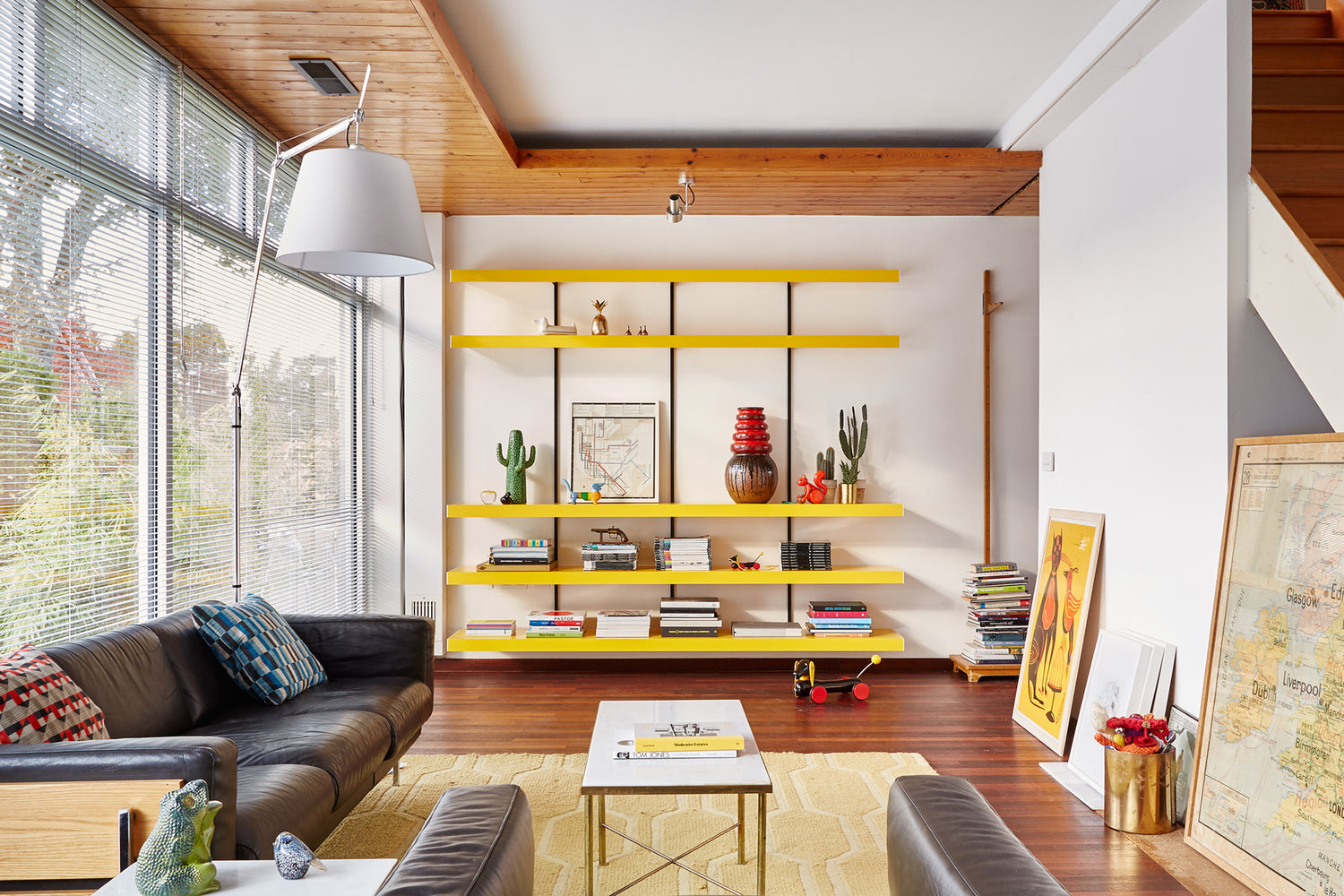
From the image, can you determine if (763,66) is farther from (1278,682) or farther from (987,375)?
(1278,682)

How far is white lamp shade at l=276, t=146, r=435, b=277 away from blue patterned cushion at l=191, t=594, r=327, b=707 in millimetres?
1273

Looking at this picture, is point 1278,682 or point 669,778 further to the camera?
point 1278,682

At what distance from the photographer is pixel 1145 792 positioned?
2.71m

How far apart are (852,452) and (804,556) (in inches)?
26.7

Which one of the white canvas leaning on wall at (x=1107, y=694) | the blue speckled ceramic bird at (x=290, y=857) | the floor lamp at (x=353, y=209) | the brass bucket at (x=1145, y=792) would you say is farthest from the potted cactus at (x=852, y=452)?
the blue speckled ceramic bird at (x=290, y=857)

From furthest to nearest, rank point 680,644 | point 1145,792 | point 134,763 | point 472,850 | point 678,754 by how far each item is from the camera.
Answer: point 680,644 → point 1145,792 → point 678,754 → point 134,763 → point 472,850

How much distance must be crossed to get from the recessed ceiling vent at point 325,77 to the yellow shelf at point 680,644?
2.88 meters

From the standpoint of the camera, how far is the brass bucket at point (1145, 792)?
2717 mm

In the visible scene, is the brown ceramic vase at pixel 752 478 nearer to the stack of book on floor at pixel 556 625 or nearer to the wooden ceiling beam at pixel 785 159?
the stack of book on floor at pixel 556 625

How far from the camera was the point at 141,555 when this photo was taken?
281 centimetres

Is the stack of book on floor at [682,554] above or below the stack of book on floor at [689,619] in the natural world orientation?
above

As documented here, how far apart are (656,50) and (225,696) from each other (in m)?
2.97

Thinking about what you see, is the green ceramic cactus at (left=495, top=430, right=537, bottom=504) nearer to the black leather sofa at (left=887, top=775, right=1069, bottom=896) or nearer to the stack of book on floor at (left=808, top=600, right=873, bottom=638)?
the stack of book on floor at (left=808, top=600, right=873, bottom=638)

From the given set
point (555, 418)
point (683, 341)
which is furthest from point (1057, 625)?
point (555, 418)
